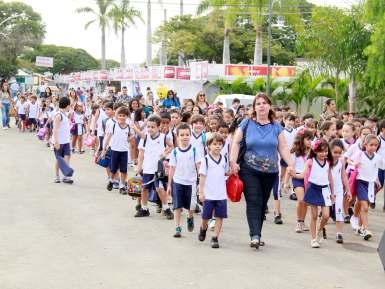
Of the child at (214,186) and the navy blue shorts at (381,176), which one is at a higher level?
the child at (214,186)

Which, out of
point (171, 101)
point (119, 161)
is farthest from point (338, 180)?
point (171, 101)

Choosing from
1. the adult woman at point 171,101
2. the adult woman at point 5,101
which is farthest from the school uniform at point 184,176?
the adult woman at point 5,101

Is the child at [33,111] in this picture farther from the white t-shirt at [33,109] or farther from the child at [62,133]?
the child at [62,133]

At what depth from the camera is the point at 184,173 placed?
9.39 metres

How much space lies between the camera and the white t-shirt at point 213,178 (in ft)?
28.6

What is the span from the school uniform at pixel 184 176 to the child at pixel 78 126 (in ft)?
37.6

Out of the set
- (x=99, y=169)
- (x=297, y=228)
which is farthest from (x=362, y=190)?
(x=99, y=169)

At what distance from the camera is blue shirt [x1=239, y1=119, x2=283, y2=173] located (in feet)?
27.7

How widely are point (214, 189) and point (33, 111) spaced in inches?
858

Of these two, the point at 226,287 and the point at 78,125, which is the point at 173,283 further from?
the point at 78,125

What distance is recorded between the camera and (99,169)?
17344mm

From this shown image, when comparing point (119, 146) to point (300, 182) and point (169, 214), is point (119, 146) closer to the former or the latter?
point (169, 214)

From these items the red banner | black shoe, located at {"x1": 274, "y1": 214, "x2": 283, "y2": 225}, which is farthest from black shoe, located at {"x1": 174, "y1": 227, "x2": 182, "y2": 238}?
the red banner

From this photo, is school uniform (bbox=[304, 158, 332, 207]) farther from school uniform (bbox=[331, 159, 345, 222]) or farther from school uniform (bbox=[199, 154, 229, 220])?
school uniform (bbox=[199, 154, 229, 220])
